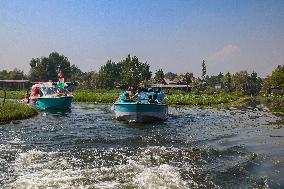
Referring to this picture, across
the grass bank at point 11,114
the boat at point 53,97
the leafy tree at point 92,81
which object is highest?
the leafy tree at point 92,81

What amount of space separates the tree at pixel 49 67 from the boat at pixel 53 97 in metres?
92.2

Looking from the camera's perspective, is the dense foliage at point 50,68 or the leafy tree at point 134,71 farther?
the dense foliage at point 50,68

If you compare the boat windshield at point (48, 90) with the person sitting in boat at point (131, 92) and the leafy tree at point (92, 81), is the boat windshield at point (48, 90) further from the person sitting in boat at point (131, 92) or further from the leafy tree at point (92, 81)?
the leafy tree at point (92, 81)

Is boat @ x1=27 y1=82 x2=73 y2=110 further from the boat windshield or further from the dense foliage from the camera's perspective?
the dense foliage

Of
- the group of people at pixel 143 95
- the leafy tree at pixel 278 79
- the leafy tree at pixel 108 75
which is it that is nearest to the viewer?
the group of people at pixel 143 95

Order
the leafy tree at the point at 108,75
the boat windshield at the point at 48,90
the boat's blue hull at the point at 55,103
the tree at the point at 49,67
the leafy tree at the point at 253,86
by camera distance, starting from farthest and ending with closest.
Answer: the tree at the point at 49,67
the leafy tree at the point at 108,75
the leafy tree at the point at 253,86
the boat windshield at the point at 48,90
the boat's blue hull at the point at 55,103

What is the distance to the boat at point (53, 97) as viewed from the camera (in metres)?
37.1

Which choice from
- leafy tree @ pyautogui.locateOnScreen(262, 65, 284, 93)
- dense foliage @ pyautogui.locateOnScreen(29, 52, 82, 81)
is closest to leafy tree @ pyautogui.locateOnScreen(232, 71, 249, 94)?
leafy tree @ pyautogui.locateOnScreen(262, 65, 284, 93)

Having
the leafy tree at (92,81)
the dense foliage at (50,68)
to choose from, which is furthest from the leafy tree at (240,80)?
the dense foliage at (50,68)

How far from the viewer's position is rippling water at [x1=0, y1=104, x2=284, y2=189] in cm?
1052

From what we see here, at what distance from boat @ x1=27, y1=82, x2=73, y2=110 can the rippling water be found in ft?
45.8

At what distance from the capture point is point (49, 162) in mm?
12891

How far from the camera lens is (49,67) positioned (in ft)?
431

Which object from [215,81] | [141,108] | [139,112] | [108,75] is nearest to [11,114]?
[139,112]
